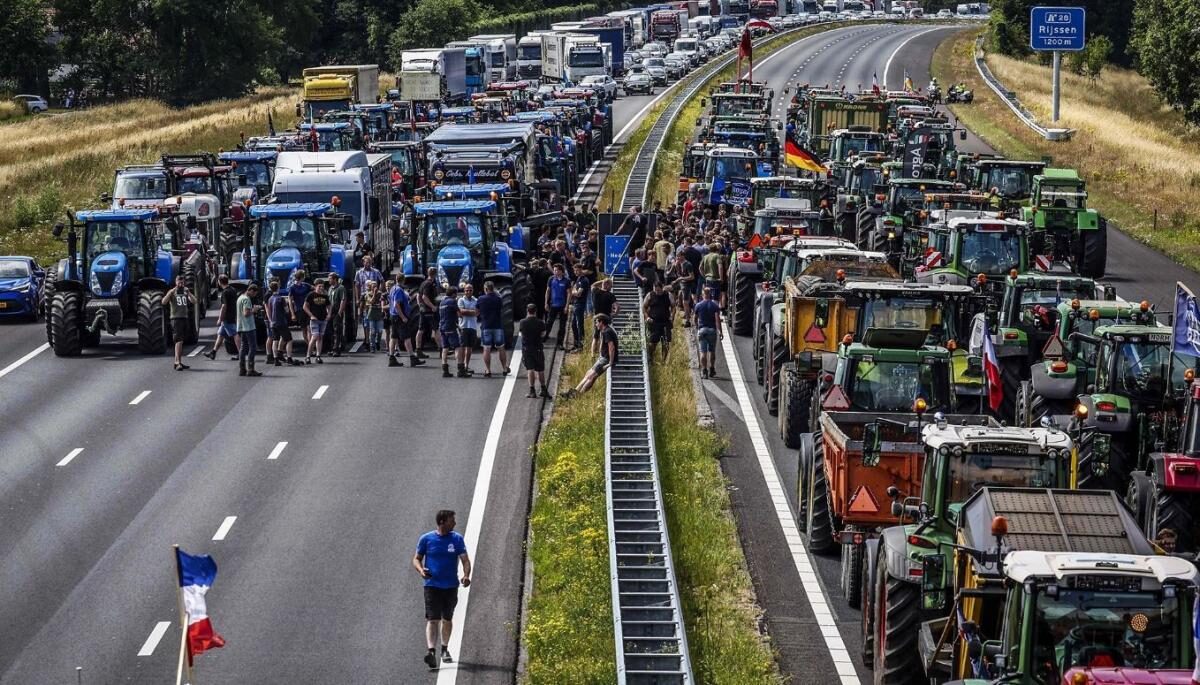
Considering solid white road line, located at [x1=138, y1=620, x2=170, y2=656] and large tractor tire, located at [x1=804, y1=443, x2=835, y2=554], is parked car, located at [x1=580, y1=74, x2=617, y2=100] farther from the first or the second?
solid white road line, located at [x1=138, y1=620, x2=170, y2=656]

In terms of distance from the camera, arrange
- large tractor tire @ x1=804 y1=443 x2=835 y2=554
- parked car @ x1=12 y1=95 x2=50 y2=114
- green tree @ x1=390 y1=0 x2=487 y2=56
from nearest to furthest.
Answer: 1. large tractor tire @ x1=804 y1=443 x2=835 y2=554
2. parked car @ x1=12 y1=95 x2=50 y2=114
3. green tree @ x1=390 y1=0 x2=487 y2=56

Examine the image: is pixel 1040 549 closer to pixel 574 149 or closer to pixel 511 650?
pixel 511 650

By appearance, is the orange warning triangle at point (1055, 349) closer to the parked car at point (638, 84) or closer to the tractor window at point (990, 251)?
the tractor window at point (990, 251)

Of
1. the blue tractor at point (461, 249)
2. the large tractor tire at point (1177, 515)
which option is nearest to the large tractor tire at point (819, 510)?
the large tractor tire at point (1177, 515)

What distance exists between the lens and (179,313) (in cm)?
3234

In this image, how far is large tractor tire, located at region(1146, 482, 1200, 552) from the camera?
61.1 ft

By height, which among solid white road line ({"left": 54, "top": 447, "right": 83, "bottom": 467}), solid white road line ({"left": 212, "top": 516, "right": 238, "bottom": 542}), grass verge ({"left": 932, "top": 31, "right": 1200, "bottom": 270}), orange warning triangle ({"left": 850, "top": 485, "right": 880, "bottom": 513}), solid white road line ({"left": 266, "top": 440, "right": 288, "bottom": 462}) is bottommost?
grass verge ({"left": 932, "top": 31, "right": 1200, "bottom": 270})

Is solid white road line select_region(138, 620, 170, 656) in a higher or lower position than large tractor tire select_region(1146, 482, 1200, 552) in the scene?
lower

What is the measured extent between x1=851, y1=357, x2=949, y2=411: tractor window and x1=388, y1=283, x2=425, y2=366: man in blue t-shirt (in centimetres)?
1249

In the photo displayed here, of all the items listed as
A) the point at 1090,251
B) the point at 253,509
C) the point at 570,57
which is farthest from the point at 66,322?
the point at 570,57

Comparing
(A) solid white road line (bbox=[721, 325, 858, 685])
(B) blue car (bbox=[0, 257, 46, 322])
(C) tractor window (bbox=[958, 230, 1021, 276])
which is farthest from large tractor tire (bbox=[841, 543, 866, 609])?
(B) blue car (bbox=[0, 257, 46, 322])

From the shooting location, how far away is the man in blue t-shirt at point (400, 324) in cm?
3203

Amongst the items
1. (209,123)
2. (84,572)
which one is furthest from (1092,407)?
(209,123)

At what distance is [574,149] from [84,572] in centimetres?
4065
